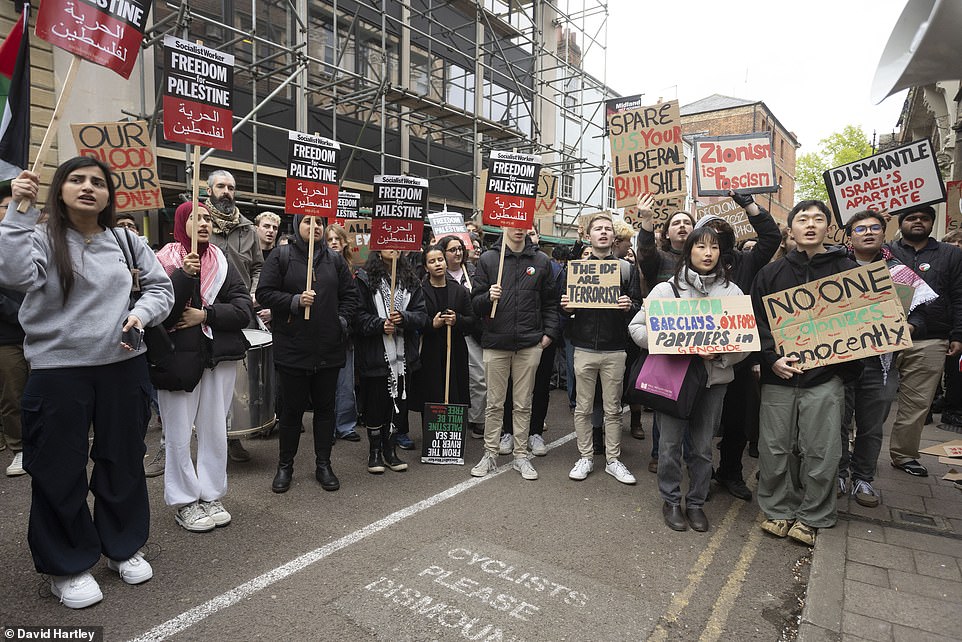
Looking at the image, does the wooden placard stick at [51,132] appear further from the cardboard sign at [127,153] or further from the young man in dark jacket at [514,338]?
the cardboard sign at [127,153]

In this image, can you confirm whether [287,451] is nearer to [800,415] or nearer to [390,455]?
[390,455]

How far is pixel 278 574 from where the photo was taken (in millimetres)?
3299

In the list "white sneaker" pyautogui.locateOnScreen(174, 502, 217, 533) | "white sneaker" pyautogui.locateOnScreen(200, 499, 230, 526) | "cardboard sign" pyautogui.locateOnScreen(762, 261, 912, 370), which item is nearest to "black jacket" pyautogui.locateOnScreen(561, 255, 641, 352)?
"cardboard sign" pyautogui.locateOnScreen(762, 261, 912, 370)

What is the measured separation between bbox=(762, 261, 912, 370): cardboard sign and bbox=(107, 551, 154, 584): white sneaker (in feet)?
13.6

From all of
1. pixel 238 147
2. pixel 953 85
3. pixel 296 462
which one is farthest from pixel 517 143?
pixel 296 462

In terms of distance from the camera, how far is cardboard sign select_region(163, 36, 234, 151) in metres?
3.96

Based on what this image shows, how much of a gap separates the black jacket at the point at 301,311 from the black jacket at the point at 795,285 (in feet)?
10.4

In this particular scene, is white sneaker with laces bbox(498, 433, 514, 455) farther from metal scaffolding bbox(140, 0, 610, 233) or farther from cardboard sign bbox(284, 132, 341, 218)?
metal scaffolding bbox(140, 0, 610, 233)

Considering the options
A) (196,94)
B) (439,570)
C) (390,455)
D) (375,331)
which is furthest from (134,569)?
(196,94)

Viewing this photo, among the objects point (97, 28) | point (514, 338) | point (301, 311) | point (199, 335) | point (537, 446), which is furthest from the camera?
point (537, 446)

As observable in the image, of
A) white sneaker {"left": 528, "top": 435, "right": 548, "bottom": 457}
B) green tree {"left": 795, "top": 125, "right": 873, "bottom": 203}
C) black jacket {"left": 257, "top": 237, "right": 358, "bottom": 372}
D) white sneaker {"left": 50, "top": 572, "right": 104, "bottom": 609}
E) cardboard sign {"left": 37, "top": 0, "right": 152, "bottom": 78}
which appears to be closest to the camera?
white sneaker {"left": 50, "top": 572, "right": 104, "bottom": 609}

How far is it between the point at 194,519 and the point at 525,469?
2.56 m

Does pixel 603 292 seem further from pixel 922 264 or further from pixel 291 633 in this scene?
pixel 291 633

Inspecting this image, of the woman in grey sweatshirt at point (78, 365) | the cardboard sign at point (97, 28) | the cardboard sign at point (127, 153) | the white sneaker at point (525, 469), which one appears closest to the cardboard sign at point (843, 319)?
the white sneaker at point (525, 469)
